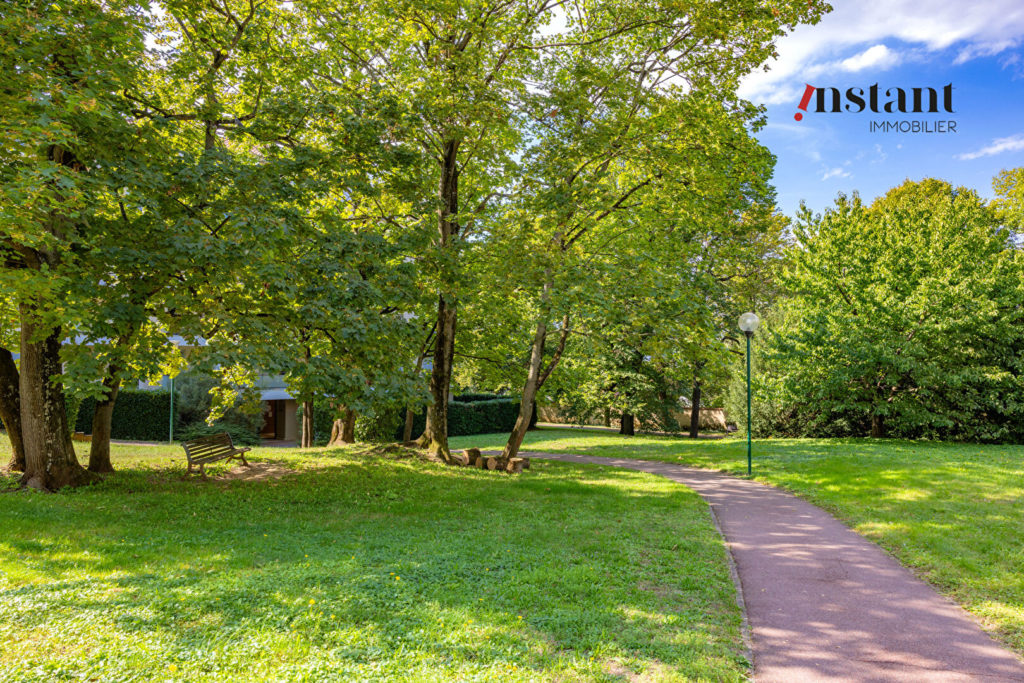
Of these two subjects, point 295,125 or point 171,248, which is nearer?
point 171,248

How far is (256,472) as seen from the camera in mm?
12734

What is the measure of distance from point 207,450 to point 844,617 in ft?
38.1

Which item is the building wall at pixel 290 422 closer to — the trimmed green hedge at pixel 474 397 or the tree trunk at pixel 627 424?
the trimmed green hedge at pixel 474 397

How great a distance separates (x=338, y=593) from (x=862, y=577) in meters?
5.25

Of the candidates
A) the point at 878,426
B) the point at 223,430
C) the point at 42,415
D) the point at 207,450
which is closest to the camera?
the point at 42,415

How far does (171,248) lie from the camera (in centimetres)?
797

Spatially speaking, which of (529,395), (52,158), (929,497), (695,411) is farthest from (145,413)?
(929,497)

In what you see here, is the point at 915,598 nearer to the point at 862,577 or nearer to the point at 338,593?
the point at 862,577

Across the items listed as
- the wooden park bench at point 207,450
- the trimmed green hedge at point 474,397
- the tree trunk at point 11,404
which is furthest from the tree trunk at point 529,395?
the trimmed green hedge at point 474,397

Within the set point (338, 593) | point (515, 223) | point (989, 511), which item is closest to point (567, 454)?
point (515, 223)

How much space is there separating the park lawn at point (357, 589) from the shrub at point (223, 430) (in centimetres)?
1283

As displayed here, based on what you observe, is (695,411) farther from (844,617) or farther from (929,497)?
(844,617)

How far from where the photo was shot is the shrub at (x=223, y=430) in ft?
74.0

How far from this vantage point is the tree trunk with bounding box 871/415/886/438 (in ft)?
70.1
